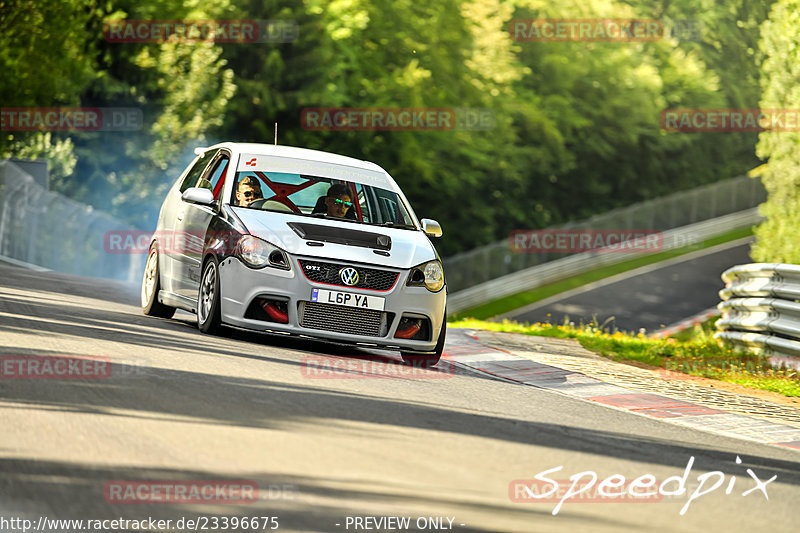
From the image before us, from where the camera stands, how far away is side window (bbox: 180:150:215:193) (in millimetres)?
12539

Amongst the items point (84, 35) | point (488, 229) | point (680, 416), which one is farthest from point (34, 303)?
point (488, 229)

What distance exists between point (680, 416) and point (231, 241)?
409 centimetres

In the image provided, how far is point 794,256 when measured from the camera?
23.4m

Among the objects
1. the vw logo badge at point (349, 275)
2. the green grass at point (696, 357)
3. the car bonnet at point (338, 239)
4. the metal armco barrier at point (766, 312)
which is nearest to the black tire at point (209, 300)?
the car bonnet at point (338, 239)

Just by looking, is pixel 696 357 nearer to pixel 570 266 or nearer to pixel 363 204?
pixel 363 204

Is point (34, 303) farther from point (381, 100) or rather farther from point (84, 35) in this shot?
point (381, 100)

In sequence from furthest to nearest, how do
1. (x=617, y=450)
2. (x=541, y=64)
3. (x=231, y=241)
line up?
(x=541, y=64) → (x=231, y=241) → (x=617, y=450)

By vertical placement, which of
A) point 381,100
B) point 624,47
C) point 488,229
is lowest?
point 488,229

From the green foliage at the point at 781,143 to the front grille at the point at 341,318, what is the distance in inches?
623

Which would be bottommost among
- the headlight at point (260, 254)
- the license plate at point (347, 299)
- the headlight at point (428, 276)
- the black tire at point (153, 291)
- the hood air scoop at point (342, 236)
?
the black tire at point (153, 291)

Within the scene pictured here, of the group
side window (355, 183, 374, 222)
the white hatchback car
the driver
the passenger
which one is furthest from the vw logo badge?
side window (355, 183, 374, 222)

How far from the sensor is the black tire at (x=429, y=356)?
10.8 m

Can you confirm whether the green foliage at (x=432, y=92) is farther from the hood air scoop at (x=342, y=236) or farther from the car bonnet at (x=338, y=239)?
the hood air scoop at (x=342, y=236)

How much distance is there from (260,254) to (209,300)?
0.84 m
